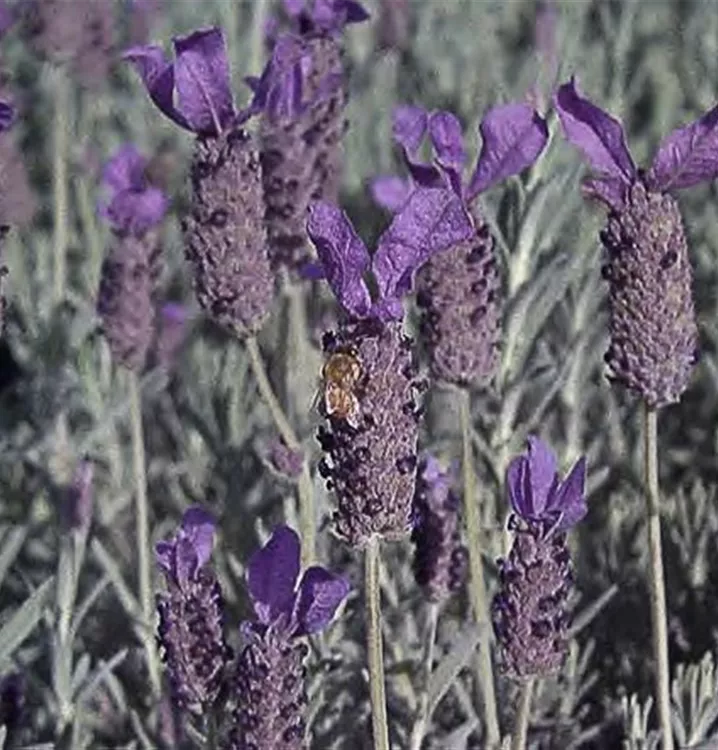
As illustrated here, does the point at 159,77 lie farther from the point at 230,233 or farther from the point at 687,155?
the point at 687,155

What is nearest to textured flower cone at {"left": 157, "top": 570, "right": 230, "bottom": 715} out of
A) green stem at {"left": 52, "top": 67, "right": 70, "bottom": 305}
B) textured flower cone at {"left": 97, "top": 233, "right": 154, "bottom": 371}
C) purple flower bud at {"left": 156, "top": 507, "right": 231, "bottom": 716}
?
purple flower bud at {"left": 156, "top": 507, "right": 231, "bottom": 716}

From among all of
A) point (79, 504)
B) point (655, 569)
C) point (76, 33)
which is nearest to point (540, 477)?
point (655, 569)

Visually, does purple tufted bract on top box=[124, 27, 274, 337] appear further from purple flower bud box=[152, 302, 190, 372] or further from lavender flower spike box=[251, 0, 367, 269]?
purple flower bud box=[152, 302, 190, 372]

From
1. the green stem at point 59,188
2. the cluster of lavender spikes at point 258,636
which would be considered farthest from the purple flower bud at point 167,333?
the cluster of lavender spikes at point 258,636

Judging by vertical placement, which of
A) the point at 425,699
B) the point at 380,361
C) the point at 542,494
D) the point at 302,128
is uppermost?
the point at 302,128

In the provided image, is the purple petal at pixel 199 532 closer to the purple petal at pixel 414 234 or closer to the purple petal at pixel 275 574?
the purple petal at pixel 275 574

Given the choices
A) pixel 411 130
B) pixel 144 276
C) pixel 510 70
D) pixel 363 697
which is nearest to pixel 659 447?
pixel 363 697
